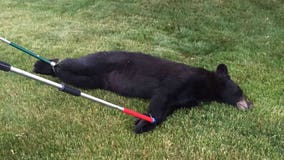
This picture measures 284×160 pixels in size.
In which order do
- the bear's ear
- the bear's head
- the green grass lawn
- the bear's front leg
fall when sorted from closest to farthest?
the green grass lawn → the bear's front leg → the bear's head → the bear's ear

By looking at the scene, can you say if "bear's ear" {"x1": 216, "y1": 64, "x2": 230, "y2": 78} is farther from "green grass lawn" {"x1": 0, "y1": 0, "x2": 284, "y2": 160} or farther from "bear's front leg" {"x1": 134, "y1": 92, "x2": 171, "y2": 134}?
"bear's front leg" {"x1": 134, "y1": 92, "x2": 171, "y2": 134}

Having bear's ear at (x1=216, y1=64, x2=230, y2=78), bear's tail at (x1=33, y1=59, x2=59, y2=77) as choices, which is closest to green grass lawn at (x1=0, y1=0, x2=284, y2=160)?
bear's tail at (x1=33, y1=59, x2=59, y2=77)

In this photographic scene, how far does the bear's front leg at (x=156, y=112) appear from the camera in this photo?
12.8 feet

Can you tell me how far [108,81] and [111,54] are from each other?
1.05 ft

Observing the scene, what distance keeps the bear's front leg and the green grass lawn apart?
65 mm

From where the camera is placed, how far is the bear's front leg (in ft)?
12.8

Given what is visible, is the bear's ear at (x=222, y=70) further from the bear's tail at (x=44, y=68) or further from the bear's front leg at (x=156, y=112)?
the bear's tail at (x=44, y=68)

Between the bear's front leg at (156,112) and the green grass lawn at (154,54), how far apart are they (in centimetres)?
6

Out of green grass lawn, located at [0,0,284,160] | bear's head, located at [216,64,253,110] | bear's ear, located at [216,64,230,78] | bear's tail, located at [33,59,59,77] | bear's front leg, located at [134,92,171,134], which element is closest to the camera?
green grass lawn, located at [0,0,284,160]

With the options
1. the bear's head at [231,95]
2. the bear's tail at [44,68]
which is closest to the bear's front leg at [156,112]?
the bear's head at [231,95]

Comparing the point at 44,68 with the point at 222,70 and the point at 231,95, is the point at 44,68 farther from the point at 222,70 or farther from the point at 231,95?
the point at 231,95

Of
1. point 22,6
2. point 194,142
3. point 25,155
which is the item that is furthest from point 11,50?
point 22,6

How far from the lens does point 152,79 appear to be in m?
4.60

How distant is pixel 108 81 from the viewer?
486 cm
